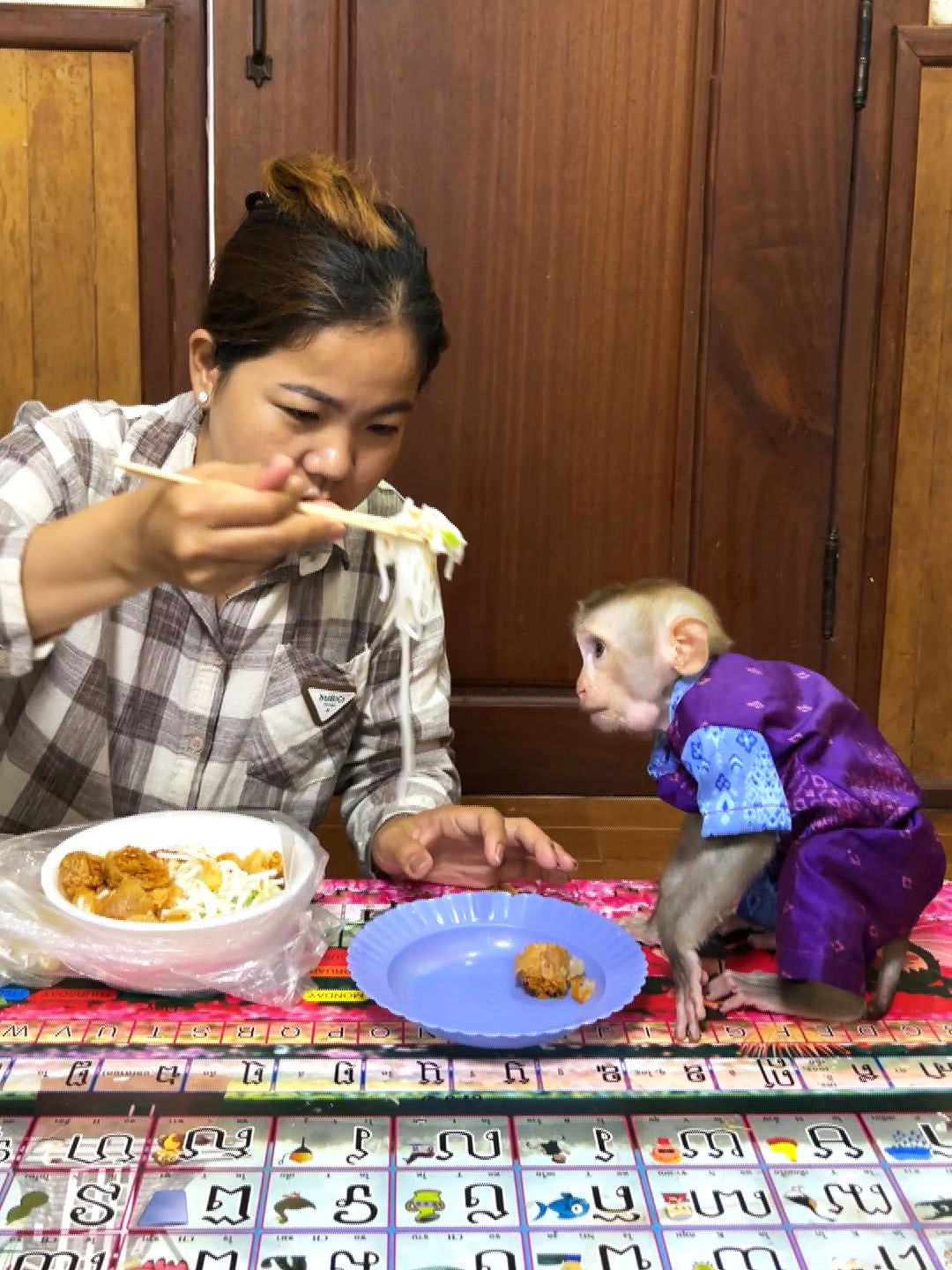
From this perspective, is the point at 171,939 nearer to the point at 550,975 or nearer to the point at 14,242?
the point at 550,975

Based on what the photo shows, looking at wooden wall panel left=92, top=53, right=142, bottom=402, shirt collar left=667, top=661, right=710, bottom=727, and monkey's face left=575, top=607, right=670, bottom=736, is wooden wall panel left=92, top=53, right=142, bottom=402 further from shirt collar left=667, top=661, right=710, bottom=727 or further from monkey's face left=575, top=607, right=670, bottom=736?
shirt collar left=667, top=661, right=710, bottom=727

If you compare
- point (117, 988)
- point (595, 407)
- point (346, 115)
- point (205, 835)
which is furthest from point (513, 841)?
point (346, 115)

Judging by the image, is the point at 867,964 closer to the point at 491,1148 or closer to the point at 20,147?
the point at 491,1148

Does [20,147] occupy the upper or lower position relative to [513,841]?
upper

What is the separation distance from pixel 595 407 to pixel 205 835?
73.1 inches

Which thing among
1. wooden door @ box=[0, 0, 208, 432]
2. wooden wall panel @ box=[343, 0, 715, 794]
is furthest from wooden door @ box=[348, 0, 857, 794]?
wooden door @ box=[0, 0, 208, 432]

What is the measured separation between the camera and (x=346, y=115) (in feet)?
9.13

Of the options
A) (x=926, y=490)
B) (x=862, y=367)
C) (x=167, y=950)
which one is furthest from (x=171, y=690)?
(x=926, y=490)

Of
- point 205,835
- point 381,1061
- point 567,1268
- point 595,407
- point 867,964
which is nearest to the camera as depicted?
point 567,1268

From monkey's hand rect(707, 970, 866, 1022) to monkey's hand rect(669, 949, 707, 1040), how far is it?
2cm

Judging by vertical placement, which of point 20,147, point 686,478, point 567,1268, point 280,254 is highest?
point 20,147

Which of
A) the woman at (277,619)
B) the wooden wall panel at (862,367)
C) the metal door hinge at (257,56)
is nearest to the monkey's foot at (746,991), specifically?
the woman at (277,619)

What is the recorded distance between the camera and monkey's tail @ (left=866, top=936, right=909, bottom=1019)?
1.18 meters

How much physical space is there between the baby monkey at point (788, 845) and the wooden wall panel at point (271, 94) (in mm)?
1862
